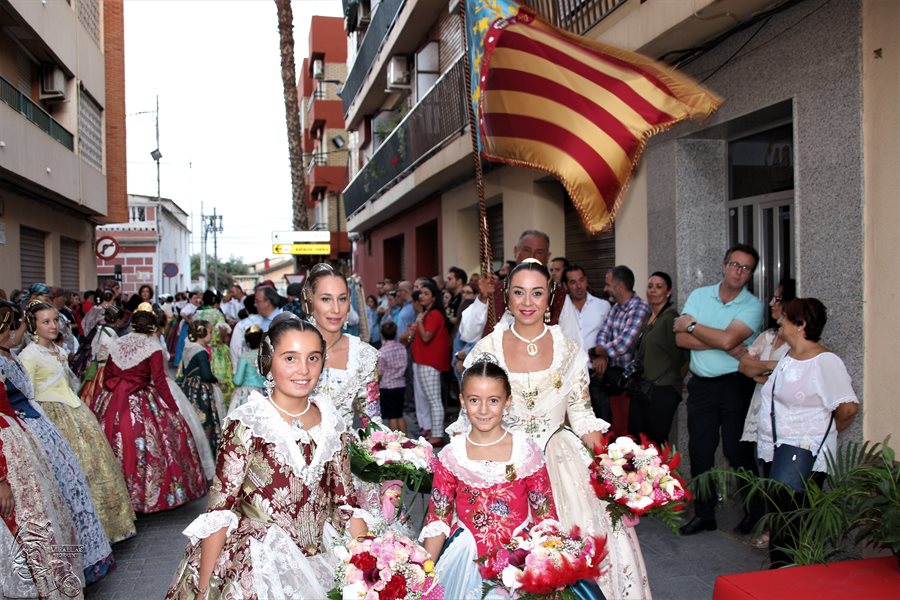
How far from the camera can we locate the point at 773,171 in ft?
23.1

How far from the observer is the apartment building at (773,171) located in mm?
5270

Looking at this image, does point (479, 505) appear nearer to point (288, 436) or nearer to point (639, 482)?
point (639, 482)

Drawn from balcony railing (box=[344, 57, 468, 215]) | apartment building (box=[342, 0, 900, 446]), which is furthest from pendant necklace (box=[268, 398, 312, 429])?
balcony railing (box=[344, 57, 468, 215])

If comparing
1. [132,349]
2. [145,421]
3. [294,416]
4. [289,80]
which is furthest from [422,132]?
[294,416]

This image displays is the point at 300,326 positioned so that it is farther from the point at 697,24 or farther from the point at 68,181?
the point at 68,181

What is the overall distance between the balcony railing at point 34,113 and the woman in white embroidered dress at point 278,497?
1184cm

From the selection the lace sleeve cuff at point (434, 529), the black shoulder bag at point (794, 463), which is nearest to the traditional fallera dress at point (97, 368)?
the lace sleeve cuff at point (434, 529)

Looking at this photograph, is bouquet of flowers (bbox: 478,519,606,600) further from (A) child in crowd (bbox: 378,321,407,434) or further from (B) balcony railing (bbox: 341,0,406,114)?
(B) balcony railing (bbox: 341,0,406,114)

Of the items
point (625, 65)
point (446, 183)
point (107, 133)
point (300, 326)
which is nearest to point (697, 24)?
point (625, 65)

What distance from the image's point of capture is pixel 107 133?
21219 mm

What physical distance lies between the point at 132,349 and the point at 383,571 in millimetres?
5141

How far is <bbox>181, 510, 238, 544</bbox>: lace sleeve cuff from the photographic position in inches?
113

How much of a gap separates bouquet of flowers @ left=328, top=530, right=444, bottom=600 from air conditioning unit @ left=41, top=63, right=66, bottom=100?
53.2 ft

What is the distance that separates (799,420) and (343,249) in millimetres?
36157
